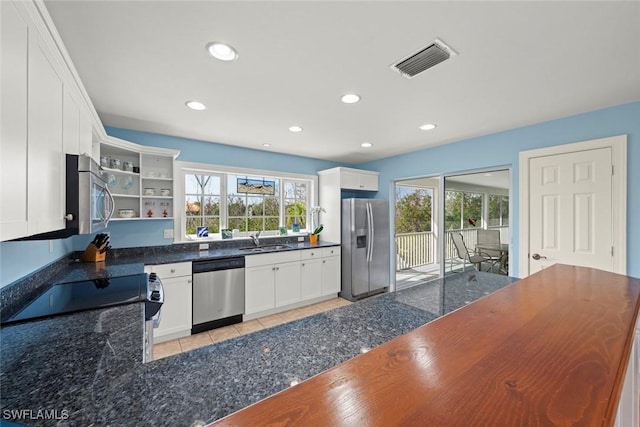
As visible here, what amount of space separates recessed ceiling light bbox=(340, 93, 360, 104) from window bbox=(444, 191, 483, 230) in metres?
2.25

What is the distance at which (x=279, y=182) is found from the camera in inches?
168

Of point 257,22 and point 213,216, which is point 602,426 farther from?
point 213,216

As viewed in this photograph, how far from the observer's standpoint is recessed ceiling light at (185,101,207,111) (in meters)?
2.28

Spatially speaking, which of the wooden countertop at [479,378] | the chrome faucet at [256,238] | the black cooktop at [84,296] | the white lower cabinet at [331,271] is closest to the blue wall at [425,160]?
the black cooktop at [84,296]

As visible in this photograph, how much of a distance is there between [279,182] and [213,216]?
3.84ft

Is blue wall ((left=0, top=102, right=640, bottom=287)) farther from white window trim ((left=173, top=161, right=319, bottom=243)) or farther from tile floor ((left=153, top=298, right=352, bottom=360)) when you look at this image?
tile floor ((left=153, top=298, right=352, bottom=360))

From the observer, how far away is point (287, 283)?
11.7 feet

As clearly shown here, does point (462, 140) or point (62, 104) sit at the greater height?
point (462, 140)

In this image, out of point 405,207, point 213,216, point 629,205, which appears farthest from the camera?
point 405,207

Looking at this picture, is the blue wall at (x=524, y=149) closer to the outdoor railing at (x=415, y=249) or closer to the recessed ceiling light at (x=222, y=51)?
the outdoor railing at (x=415, y=249)

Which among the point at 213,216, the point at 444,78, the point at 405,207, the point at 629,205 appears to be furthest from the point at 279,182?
the point at 629,205

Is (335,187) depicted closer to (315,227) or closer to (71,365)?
(315,227)

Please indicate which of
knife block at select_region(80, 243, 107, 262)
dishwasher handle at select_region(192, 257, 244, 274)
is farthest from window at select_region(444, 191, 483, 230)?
knife block at select_region(80, 243, 107, 262)

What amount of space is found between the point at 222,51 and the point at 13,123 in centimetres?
107
